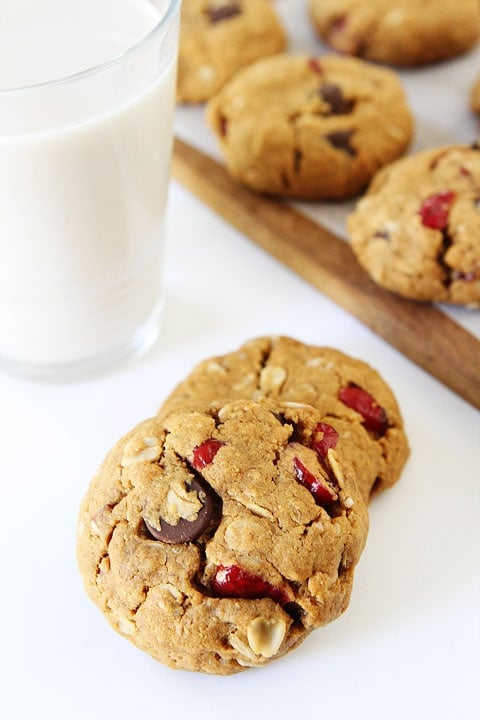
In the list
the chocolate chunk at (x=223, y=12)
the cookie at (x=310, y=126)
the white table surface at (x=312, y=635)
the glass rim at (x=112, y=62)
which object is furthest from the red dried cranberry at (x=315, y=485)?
the chocolate chunk at (x=223, y=12)

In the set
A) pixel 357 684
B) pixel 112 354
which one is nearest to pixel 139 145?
pixel 112 354

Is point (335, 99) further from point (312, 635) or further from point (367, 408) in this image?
point (312, 635)

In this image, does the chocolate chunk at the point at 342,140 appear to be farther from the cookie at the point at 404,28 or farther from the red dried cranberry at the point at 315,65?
the cookie at the point at 404,28

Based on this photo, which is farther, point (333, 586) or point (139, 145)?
point (139, 145)

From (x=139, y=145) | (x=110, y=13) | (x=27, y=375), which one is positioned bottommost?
(x=27, y=375)

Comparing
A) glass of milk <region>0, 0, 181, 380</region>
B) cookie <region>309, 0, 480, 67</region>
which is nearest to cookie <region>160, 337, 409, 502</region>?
glass of milk <region>0, 0, 181, 380</region>

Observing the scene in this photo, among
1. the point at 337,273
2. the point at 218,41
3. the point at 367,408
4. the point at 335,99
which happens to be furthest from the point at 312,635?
the point at 218,41

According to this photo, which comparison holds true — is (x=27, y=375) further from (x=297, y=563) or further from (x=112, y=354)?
(x=297, y=563)
